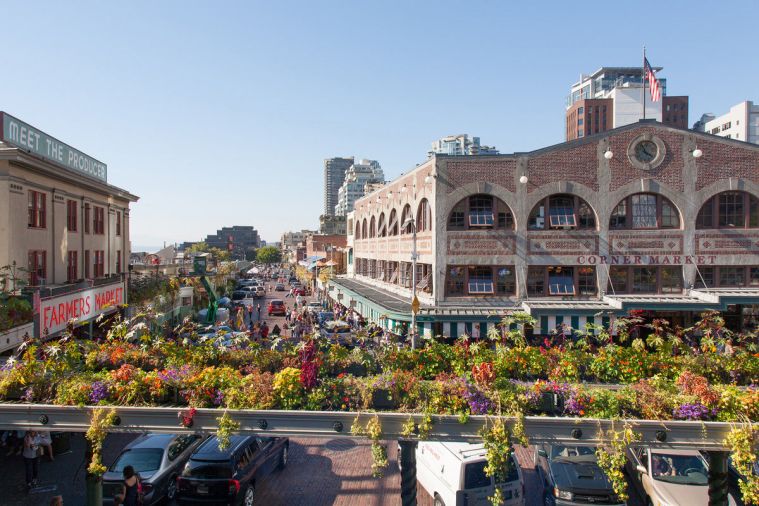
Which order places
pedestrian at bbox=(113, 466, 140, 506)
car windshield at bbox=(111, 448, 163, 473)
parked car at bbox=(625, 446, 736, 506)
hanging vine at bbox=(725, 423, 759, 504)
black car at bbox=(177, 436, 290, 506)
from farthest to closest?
1. car windshield at bbox=(111, 448, 163, 473)
2. black car at bbox=(177, 436, 290, 506)
3. parked car at bbox=(625, 446, 736, 506)
4. pedestrian at bbox=(113, 466, 140, 506)
5. hanging vine at bbox=(725, 423, 759, 504)

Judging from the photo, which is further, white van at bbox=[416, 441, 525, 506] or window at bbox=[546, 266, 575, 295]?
window at bbox=[546, 266, 575, 295]

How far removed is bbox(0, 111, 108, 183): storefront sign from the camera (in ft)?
76.5

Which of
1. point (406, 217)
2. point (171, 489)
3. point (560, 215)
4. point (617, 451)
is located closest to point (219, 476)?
point (171, 489)

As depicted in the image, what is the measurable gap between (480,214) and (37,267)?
21.7 metres

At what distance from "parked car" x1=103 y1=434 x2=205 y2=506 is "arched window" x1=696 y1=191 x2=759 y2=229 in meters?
28.0

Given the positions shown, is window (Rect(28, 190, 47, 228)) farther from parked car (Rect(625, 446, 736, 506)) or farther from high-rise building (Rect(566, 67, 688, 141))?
high-rise building (Rect(566, 67, 688, 141))

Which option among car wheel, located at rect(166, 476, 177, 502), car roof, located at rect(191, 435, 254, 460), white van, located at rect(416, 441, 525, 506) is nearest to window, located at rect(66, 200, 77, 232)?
car wheel, located at rect(166, 476, 177, 502)

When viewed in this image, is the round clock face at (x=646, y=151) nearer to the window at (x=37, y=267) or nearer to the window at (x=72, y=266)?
the window at (x=37, y=267)

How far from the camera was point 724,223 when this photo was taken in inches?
1132

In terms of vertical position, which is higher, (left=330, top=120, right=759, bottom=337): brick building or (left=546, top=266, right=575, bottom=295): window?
(left=330, top=120, right=759, bottom=337): brick building

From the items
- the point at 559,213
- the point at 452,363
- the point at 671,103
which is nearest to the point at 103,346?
the point at 452,363

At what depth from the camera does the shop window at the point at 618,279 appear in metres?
28.9

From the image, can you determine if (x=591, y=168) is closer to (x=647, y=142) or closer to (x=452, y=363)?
(x=647, y=142)

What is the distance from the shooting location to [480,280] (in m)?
29.2
